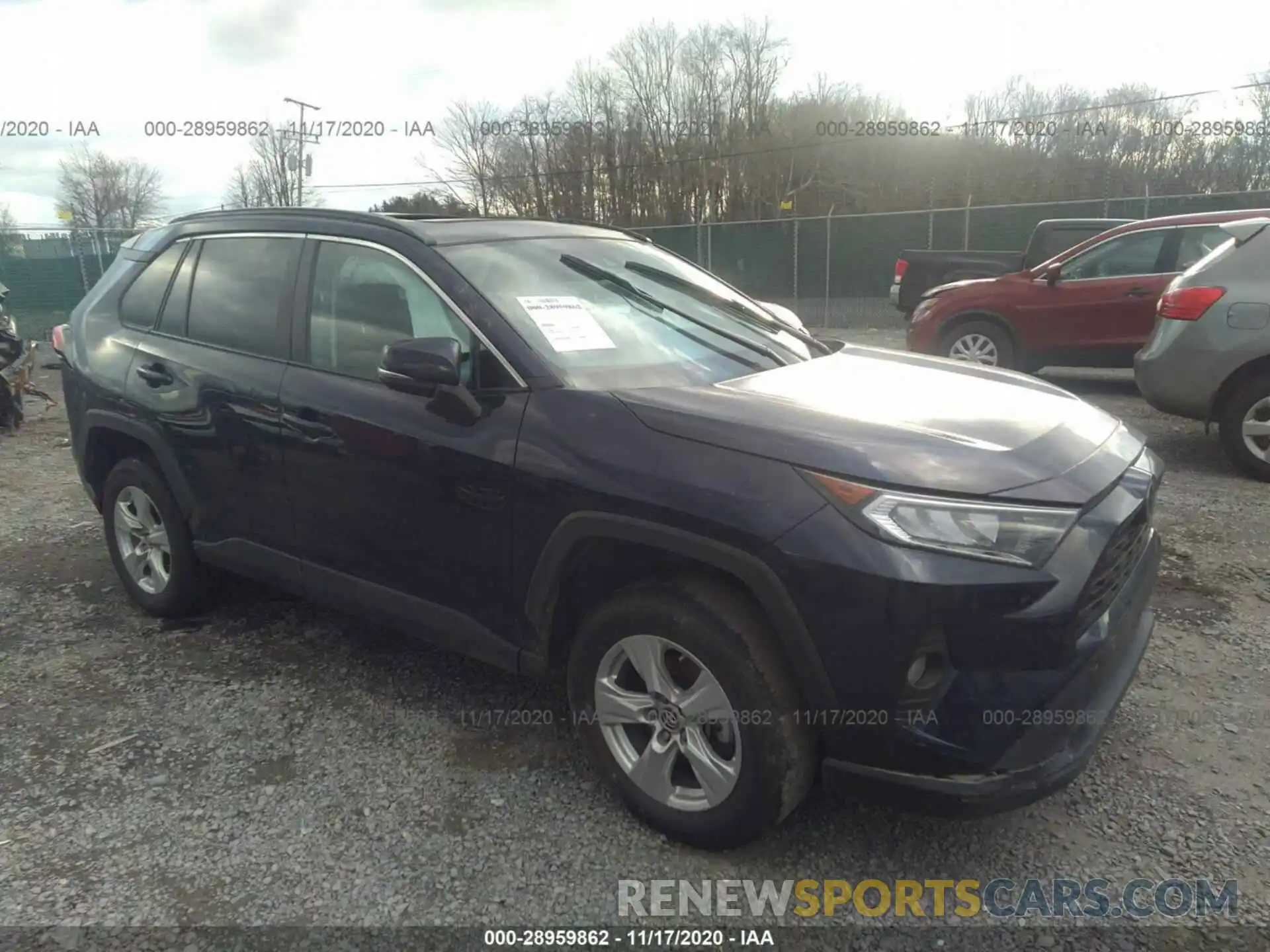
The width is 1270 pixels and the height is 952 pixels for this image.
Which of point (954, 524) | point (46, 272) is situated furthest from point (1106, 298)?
point (46, 272)

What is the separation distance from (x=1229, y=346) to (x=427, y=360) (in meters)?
5.46

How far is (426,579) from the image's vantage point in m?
2.96

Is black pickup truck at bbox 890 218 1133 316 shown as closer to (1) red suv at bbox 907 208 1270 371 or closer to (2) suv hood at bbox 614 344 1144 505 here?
(1) red suv at bbox 907 208 1270 371

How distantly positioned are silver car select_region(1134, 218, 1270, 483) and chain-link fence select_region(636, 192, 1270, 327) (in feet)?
39.3

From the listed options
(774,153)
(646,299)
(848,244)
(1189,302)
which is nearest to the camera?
(646,299)

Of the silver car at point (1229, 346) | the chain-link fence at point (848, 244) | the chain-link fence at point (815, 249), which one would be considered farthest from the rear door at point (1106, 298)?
the chain-link fence at point (848, 244)

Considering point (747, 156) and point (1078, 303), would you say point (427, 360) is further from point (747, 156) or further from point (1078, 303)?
point (747, 156)

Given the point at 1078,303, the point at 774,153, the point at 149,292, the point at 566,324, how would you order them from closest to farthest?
1. the point at 566,324
2. the point at 149,292
3. the point at 1078,303
4. the point at 774,153

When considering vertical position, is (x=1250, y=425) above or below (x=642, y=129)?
below

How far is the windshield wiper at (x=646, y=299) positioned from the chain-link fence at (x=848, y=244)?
15.8 metres

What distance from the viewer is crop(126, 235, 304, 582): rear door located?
134 inches

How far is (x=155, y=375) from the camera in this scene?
3.80 meters

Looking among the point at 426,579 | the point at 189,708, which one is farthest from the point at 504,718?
the point at 189,708

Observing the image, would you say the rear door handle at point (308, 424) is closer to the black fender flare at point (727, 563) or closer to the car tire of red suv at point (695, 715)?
the black fender flare at point (727, 563)
